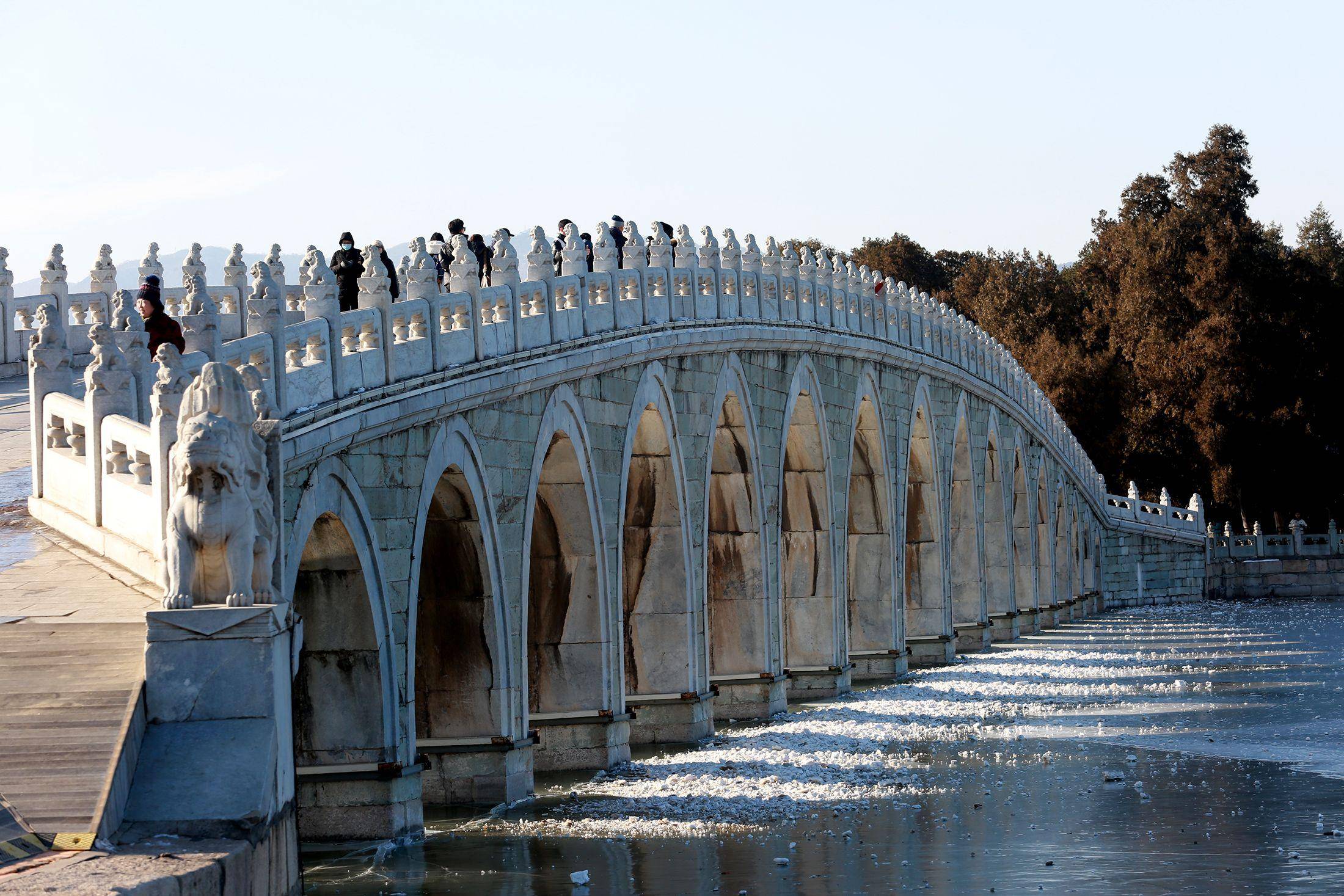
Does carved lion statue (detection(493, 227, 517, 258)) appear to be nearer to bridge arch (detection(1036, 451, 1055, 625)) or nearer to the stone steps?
the stone steps

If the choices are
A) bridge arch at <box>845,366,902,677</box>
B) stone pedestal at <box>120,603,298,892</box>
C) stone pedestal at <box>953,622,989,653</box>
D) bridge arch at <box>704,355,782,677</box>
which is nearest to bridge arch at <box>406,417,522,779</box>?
stone pedestal at <box>120,603,298,892</box>

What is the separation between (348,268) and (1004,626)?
88.5ft

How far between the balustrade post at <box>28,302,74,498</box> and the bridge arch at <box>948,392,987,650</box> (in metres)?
27.9

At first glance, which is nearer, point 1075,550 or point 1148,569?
point 1075,550

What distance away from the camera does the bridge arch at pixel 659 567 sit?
917 inches

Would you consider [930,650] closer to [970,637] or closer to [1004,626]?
[970,637]

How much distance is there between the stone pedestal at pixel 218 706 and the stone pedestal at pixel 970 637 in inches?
1222

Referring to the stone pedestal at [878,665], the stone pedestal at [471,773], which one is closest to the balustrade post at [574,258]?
the stone pedestal at [471,773]

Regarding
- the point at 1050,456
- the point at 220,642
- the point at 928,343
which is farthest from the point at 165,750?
the point at 1050,456

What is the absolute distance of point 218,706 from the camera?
10750mm

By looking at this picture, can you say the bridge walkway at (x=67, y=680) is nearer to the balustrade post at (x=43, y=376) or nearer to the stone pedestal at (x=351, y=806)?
the balustrade post at (x=43, y=376)

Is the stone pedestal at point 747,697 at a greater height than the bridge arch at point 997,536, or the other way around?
the bridge arch at point 997,536

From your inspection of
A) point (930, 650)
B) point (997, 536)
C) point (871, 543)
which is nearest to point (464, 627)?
point (871, 543)

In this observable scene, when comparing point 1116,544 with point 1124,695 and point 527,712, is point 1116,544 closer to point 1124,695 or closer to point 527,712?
point 1124,695
